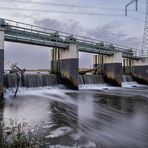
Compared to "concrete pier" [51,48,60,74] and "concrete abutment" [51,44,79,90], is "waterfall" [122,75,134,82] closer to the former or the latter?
"concrete pier" [51,48,60,74]

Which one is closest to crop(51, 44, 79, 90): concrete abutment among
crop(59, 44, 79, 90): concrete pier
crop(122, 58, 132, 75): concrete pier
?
crop(59, 44, 79, 90): concrete pier

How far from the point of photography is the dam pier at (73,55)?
17.0 meters

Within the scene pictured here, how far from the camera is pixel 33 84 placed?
18.2m

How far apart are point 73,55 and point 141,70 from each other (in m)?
14.5

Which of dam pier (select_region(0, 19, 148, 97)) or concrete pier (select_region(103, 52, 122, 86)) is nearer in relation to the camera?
dam pier (select_region(0, 19, 148, 97))

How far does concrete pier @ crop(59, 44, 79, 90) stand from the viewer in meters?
19.9

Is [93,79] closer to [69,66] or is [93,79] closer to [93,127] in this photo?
[69,66]

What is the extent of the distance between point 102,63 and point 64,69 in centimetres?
857

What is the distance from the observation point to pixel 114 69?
26.1 m

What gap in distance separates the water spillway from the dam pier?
3.62 feet

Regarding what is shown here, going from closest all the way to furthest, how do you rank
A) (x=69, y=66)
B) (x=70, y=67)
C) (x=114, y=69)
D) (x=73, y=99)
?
(x=73, y=99)
(x=70, y=67)
(x=69, y=66)
(x=114, y=69)

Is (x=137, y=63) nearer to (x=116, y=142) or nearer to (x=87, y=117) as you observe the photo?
(x=87, y=117)

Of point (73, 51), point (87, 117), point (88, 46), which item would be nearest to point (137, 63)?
point (88, 46)

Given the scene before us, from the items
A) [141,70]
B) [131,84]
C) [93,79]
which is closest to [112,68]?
[93,79]
